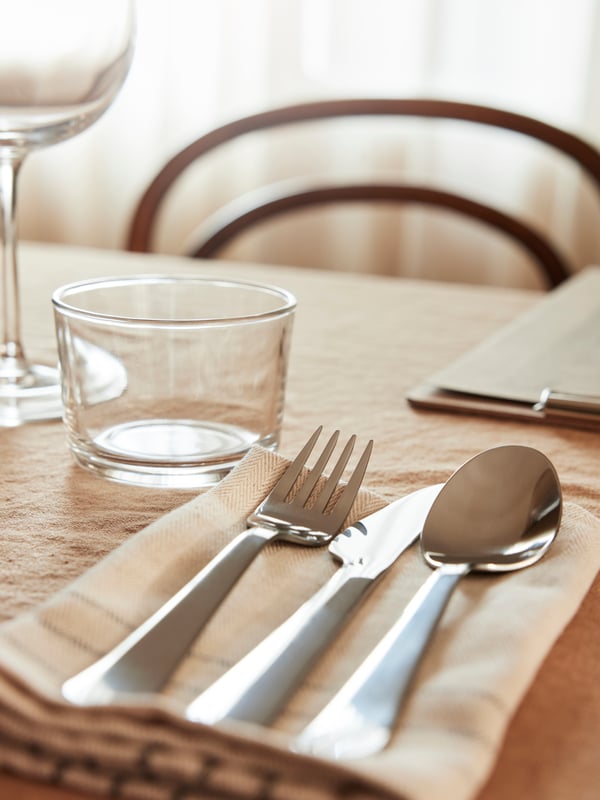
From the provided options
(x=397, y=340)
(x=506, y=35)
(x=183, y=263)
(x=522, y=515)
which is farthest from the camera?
(x=506, y=35)

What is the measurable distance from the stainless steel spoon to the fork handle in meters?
0.04

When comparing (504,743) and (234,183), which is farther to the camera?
(234,183)

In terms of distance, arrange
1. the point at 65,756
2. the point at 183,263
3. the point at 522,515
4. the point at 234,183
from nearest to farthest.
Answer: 1. the point at 65,756
2. the point at 522,515
3. the point at 183,263
4. the point at 234,183

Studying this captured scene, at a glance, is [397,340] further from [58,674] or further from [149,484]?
[58,674]

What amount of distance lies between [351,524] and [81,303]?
0.17 meters

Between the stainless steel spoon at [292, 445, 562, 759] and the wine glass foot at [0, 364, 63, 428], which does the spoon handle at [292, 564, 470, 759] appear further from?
the wine glass foot at [0, 364, 63, 428]

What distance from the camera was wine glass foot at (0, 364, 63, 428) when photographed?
0.51 meters

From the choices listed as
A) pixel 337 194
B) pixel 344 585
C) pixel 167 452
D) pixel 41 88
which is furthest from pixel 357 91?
pixel 344 585

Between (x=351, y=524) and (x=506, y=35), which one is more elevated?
(x=506, y=35)

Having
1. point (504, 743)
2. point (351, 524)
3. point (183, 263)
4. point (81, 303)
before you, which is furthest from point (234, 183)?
point (504, 743)

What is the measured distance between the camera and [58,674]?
10.1 inches

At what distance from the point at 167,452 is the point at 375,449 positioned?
11 cm

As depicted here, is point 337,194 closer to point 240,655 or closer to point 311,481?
point 311,481

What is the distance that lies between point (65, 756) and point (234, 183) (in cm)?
168
